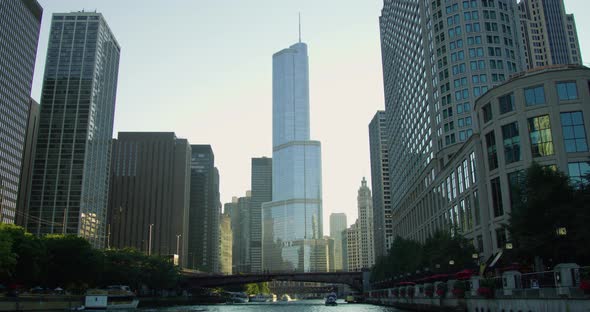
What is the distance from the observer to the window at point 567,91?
7156 centimetres

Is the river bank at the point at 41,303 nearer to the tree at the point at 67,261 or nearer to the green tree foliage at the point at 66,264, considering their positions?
the green tree foliage at the point at 66,264

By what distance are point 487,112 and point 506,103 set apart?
475 centimetres

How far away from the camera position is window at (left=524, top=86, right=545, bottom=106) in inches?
2852

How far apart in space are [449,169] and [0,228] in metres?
75.9

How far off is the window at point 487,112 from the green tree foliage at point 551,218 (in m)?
27.3

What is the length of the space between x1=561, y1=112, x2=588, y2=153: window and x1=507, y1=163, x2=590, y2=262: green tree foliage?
19.3 meters

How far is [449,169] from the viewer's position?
106 metres

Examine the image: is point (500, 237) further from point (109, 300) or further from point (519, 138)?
point (109, 300)

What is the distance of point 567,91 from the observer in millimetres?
71875

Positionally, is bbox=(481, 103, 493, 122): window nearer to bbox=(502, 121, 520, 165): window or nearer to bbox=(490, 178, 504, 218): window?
bbox=(502, 121, 520, 165): window

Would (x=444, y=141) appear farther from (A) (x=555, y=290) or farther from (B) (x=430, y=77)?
(A) (x=555, y=290)

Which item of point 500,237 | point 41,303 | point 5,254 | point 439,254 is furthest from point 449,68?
point 5,254

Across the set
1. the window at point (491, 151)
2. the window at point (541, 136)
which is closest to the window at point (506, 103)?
the window at point (541, 136)

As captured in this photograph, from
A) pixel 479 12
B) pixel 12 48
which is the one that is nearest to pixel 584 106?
pixel 479 12
